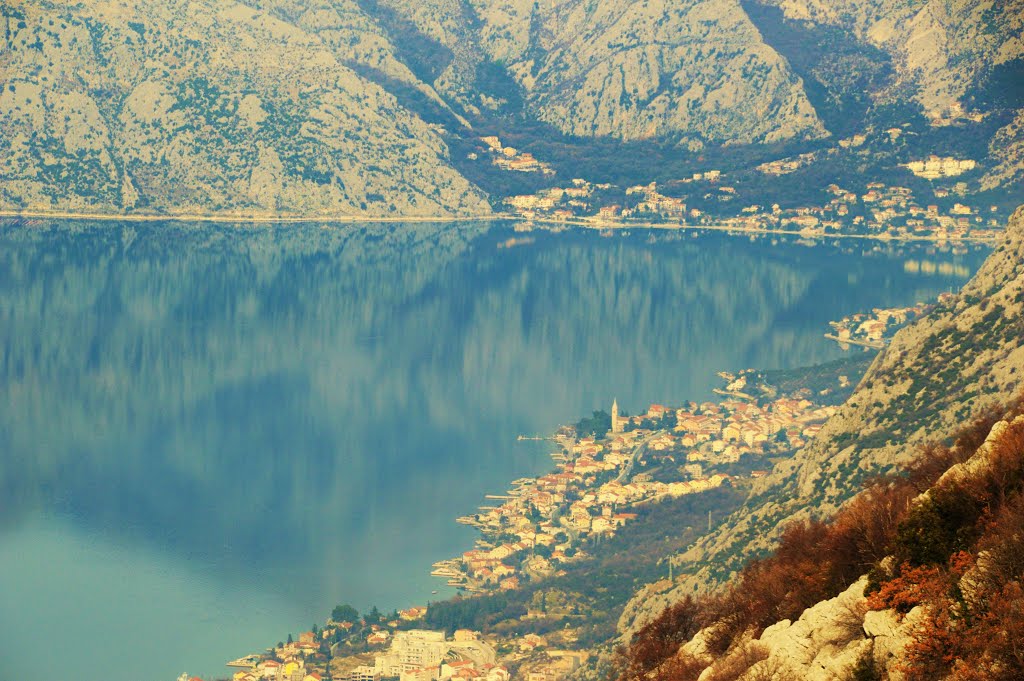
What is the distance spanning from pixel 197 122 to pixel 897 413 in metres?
137

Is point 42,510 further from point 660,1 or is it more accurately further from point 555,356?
point 660,1

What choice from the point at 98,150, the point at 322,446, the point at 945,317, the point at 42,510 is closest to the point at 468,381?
the point at 322,446

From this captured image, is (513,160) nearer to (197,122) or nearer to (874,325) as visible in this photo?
(197,122)

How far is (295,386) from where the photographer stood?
228 feet

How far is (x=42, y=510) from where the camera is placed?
4522 centimetres

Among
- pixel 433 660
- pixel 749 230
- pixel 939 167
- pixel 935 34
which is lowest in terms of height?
pixel 749 230

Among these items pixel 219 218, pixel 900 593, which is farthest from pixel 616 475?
pixel 219 218

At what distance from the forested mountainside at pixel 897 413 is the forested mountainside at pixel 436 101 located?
390 ft

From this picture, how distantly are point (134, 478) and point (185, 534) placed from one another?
26.7 feet

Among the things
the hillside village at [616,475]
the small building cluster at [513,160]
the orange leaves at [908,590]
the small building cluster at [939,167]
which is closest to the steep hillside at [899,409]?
the hillside village at [616,475]

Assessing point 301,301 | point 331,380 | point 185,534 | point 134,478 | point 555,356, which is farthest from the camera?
point 301,301

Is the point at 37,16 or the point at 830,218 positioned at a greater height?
the point at 37,16

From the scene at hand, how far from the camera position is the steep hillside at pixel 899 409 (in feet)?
91.8

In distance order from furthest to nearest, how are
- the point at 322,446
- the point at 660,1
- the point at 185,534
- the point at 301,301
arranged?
1. the point at 660,1
2. the point at 301,301
3. the point at 322,446
4. the point at 185,534
